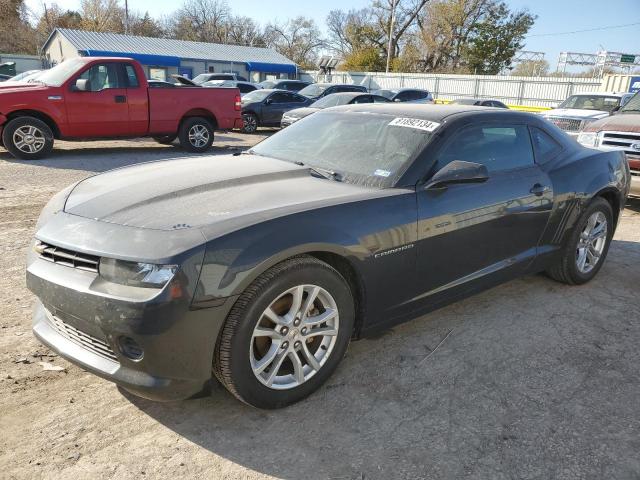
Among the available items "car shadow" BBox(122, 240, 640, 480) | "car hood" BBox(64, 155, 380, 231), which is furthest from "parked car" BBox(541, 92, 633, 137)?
"car hood" BBox(64, 155, 380, 231)

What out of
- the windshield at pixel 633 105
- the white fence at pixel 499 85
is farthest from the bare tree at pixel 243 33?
the windshield at pixel 633 105

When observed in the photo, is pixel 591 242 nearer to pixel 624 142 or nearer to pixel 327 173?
pixel 327 173

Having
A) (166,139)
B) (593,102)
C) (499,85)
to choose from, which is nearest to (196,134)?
(166,139)

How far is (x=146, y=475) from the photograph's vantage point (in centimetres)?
221

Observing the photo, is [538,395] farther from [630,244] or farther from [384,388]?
[630,244]

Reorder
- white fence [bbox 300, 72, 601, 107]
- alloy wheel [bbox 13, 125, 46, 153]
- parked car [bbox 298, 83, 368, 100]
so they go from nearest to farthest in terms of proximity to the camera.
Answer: alloy wheel [bbox 13, 125, 46, 153], parked car [bbox 298, 83, 368, 100], white fence [bbox 300, 72, 601, 107]

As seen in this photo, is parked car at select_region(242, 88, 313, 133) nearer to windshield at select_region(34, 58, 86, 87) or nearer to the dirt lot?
windshield at select_region(34, 58, 86, 87)

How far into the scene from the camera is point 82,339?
247 cm

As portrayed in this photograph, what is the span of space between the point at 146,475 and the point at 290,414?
75 centimetres

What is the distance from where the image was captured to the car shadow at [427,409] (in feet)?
7.73

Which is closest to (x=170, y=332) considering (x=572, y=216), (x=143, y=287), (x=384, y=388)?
(x=143, y=287)

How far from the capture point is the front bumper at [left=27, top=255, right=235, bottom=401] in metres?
2.19

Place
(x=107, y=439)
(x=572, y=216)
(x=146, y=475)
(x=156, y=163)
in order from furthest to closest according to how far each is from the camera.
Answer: (x=572, y=216) → (x=156, y=163) → (x=107, y=439) → (x=146, y=475)

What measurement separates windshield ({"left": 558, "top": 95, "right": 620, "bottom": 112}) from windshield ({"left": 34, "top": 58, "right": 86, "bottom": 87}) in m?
12.6
